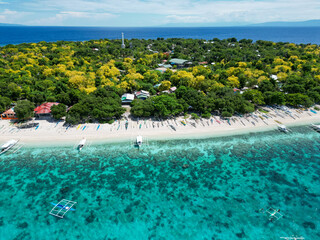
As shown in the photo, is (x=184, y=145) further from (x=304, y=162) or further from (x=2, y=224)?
(x=2, y=224)

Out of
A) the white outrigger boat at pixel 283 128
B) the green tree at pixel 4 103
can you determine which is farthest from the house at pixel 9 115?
the white outrigger boat at pixel 283 128

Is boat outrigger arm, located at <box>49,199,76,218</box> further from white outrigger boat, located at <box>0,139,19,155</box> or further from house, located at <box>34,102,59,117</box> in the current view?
house, located at <box>34,102,59,117</box>

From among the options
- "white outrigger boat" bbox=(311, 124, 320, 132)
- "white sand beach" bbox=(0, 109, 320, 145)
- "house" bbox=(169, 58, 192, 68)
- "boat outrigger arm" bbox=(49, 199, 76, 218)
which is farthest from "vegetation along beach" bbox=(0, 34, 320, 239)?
"house" bbox=(169, 58, 192, 68)

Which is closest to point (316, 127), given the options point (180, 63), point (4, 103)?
point (180, 63)

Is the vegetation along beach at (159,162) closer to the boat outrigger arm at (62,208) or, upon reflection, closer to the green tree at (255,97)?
A: the boat outrigger arm at (62,208)

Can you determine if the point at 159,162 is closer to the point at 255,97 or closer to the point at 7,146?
the point at 7,146

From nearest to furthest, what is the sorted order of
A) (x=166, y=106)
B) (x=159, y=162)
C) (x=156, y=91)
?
(x=159, y=162)
(x=166, y=106)
(x=156, y=91)
